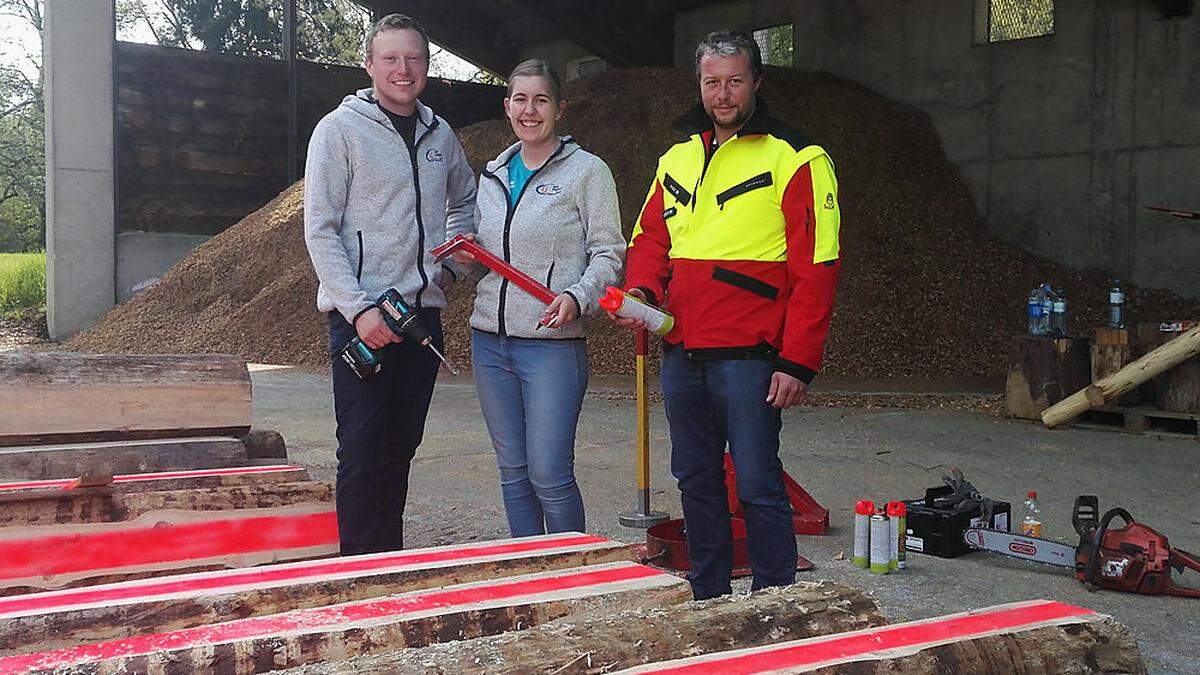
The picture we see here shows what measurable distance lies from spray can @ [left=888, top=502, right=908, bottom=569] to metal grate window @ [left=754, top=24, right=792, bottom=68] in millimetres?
14425

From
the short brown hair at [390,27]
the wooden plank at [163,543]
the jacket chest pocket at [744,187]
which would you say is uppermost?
the short brown hair at [390,27]

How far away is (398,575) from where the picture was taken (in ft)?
7.58

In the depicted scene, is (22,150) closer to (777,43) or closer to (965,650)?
(777,43)

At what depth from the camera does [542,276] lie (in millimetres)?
3252

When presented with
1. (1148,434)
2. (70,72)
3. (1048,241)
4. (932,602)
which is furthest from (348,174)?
(70,72)

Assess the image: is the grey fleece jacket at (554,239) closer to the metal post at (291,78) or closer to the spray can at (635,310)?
the spray can at (635,310)

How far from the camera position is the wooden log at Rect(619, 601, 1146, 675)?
1.69 m

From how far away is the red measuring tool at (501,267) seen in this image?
3162 millimetres

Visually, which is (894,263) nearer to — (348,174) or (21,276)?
(348,174)

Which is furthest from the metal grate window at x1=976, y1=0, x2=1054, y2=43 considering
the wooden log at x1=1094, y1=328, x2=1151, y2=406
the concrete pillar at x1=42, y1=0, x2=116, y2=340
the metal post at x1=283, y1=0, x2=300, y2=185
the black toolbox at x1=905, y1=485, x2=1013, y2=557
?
the concrete pillar at x1=42, y1=0, x2=116, y2=340

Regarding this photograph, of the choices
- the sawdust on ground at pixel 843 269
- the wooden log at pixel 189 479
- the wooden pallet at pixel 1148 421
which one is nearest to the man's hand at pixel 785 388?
the wooden log at pixel 189 479

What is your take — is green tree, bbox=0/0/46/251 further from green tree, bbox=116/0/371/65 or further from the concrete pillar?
the concrete pillar

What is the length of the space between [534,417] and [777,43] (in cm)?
1576

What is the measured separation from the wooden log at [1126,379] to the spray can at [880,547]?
411cm
